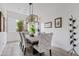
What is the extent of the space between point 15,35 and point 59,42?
766mm

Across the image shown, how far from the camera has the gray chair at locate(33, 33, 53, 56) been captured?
1774mm

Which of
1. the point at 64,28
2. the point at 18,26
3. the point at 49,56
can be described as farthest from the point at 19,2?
the point at 49,56

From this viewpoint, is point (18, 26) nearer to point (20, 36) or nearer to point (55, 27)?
point (20, 36)

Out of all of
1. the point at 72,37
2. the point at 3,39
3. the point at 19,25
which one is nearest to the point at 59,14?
the point at 72,37

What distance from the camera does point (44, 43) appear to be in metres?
1.82

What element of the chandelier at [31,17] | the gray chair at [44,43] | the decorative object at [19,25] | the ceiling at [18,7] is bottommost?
the gray chair at [44,43]

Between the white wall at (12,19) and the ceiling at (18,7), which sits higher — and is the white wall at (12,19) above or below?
below

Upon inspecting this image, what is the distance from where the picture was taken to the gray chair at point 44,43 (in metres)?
1.77

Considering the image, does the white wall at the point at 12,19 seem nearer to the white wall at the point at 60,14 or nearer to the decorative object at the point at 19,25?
the decorative object at the point at 19,25

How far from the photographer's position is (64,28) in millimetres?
1756

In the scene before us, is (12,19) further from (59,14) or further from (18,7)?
(59,14)

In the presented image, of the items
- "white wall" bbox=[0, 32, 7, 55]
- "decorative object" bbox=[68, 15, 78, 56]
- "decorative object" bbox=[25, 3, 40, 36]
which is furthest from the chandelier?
"decorative object" bbox=[68, 15, 78, 56]

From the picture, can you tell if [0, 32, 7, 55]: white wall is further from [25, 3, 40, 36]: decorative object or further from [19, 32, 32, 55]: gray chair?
[25, 3, 40, 36]: decorative object

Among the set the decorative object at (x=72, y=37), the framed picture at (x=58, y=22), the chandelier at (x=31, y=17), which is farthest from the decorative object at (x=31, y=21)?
the decorative object at (x=72, y=37)
